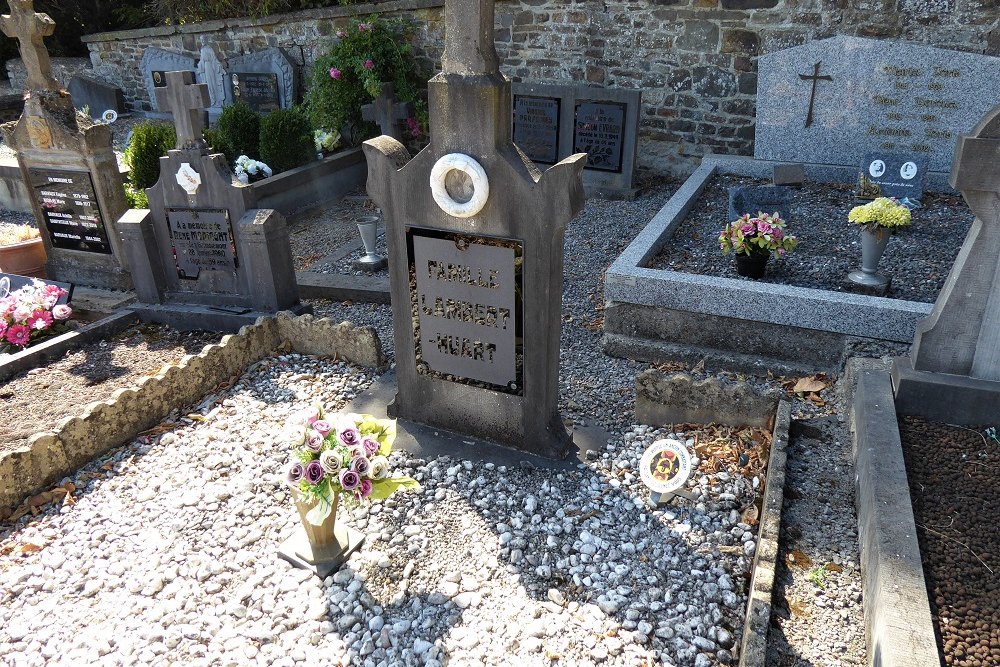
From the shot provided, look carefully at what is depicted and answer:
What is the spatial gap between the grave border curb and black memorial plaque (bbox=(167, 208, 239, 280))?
4472 mm

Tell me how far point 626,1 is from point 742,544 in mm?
7838

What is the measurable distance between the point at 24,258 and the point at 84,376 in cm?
277

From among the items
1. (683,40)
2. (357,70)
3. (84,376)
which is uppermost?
(683,40)

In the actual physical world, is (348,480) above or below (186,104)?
below

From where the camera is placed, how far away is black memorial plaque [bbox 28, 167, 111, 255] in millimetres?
6688

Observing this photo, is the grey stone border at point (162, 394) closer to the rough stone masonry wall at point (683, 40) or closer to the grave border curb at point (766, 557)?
the grave border curb at point (766, 557)

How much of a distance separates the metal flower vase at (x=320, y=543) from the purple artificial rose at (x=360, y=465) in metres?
0.20

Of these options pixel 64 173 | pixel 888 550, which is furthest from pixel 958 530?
pixel 64 173

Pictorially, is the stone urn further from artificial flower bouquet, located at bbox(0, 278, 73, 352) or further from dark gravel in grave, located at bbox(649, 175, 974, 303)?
dark gravel in grave, located at bbox(649, 175, 974, 303)

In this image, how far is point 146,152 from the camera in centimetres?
844

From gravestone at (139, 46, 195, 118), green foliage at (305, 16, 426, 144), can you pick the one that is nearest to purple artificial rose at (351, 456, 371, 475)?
green foliage at (305, 16, 426, 144)

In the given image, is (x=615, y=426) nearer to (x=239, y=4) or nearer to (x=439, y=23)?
(x=439, y=23)

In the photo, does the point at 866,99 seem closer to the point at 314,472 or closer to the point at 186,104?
the point at 186,104

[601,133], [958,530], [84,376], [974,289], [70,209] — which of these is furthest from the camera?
[601,133]
